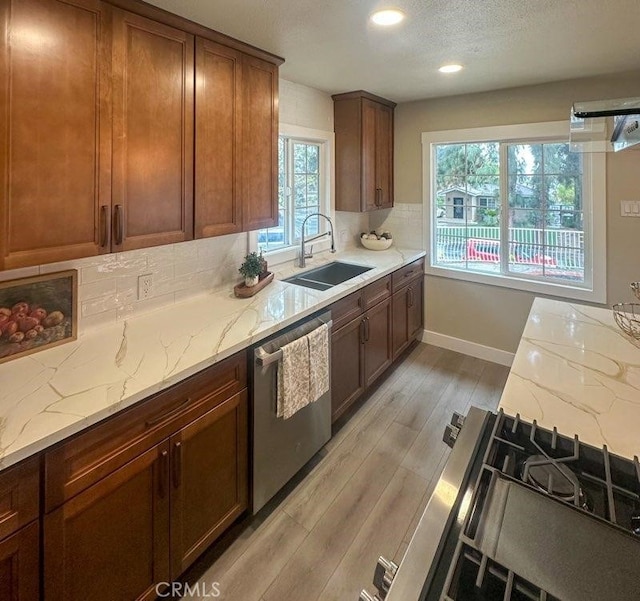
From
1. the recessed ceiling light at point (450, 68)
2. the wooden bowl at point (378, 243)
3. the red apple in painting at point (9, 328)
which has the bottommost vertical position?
the red apple in painting at point (9, 328)

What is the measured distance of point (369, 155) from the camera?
353 centimetres

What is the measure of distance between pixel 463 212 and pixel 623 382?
9.18 ft

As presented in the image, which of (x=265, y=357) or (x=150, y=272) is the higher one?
(x=150, y=272)

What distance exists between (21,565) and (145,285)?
1.28 metres

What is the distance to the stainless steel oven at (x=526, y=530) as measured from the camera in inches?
23.5

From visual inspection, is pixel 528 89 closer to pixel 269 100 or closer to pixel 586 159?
pixel 586 159

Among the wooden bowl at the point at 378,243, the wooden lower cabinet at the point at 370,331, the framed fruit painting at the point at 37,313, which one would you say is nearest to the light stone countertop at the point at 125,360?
the framed fruit painting at the point at 37,313

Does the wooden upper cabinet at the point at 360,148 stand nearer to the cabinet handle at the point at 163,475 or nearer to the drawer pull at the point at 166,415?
the drawer pull at the point at 166,415

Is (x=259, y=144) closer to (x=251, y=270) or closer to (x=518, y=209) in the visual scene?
(x=251, y=270)

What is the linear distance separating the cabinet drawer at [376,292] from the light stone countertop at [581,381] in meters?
1.20

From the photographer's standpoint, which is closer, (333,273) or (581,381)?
(581,381)

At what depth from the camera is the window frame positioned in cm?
310

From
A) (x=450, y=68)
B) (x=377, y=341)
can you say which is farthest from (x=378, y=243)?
(x=450, y=68)

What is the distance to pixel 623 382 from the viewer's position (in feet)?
4.18
